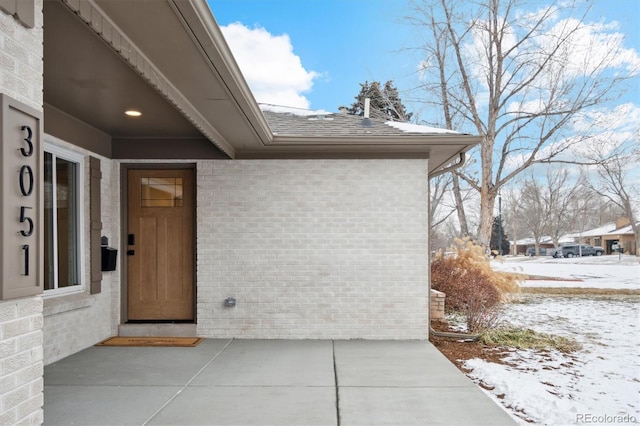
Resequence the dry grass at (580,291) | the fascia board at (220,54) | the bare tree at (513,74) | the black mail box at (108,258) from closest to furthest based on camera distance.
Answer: the fascia board at (220,54) → the black mail box at (108,258) → the dry grass at (580,291) → the bare tree at (513,74)

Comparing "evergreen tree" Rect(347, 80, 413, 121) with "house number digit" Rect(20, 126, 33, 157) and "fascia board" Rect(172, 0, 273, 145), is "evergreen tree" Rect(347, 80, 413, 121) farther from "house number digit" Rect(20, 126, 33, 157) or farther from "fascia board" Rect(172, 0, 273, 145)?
"house number digit" Rect(20, 126, 33, 157)

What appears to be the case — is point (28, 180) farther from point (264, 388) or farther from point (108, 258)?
point (108, 258)

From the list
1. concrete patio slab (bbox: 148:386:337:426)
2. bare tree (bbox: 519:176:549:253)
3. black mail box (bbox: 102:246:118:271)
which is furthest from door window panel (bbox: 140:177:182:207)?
bare tree (bbox: 519:176:549:253)

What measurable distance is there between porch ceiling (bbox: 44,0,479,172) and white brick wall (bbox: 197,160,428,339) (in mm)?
333

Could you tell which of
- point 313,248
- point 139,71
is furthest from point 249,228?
point 139,71

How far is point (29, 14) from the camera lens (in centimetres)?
191

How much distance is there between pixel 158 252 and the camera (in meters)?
5.89

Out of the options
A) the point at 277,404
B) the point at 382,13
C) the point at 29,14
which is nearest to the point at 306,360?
the point at 277,404

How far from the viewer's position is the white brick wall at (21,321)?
5.79 ft

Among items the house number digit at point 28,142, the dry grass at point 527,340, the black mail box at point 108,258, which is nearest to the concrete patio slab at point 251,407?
the house number digit at point 28,142

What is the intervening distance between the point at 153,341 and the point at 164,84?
11.4ft

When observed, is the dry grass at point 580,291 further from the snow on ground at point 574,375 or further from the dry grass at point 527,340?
the dry grass at point 527,340

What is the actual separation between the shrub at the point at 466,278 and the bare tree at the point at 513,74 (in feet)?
13.1

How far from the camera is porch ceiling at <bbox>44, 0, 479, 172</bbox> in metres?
2.47
